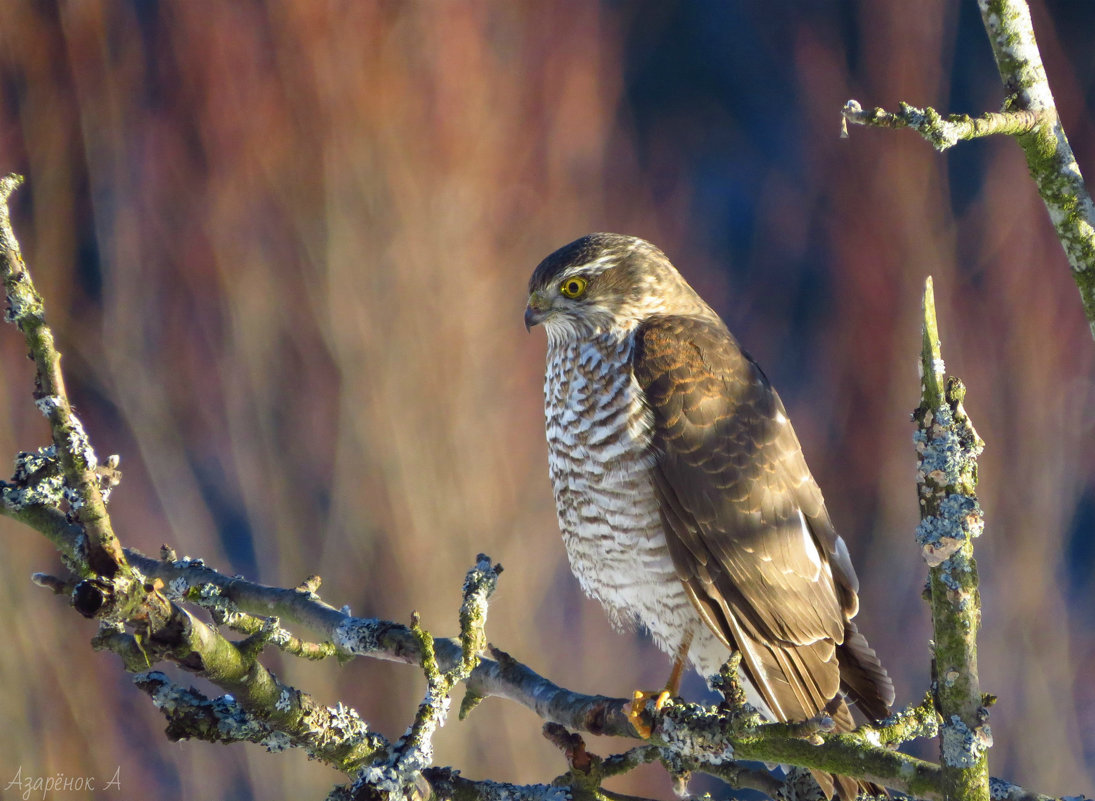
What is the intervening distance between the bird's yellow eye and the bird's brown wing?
0.75 ft

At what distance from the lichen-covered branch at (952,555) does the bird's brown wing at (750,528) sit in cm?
115

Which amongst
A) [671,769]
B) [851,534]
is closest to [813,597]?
[671,769]

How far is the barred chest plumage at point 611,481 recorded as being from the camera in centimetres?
269

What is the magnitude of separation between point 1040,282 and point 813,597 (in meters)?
3.73

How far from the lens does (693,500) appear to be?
→ 2.64 m

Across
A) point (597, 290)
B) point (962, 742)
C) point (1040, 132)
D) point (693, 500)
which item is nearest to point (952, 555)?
point (962, 742)

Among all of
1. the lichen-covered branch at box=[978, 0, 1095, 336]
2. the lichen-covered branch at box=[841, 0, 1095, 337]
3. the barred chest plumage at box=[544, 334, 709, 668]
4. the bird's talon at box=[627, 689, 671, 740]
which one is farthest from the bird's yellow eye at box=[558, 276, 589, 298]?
the lichen-covered branch at box=[978, 0, 1095, 336]

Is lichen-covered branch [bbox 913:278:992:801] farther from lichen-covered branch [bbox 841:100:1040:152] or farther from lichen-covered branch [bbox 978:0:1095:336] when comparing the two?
lichen-covered branch [bbox 978:0:1095:336]

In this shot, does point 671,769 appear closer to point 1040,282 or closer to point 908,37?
point 1040,282

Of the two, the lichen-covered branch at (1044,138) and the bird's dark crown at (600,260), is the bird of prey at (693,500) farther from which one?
the lichen-covered branch at (1044,138)

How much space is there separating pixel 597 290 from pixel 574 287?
69 millimetres

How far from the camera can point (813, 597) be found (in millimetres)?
2758

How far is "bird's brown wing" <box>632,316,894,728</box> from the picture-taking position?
2.64m

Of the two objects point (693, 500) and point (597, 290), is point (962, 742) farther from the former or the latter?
point (597, 290)
